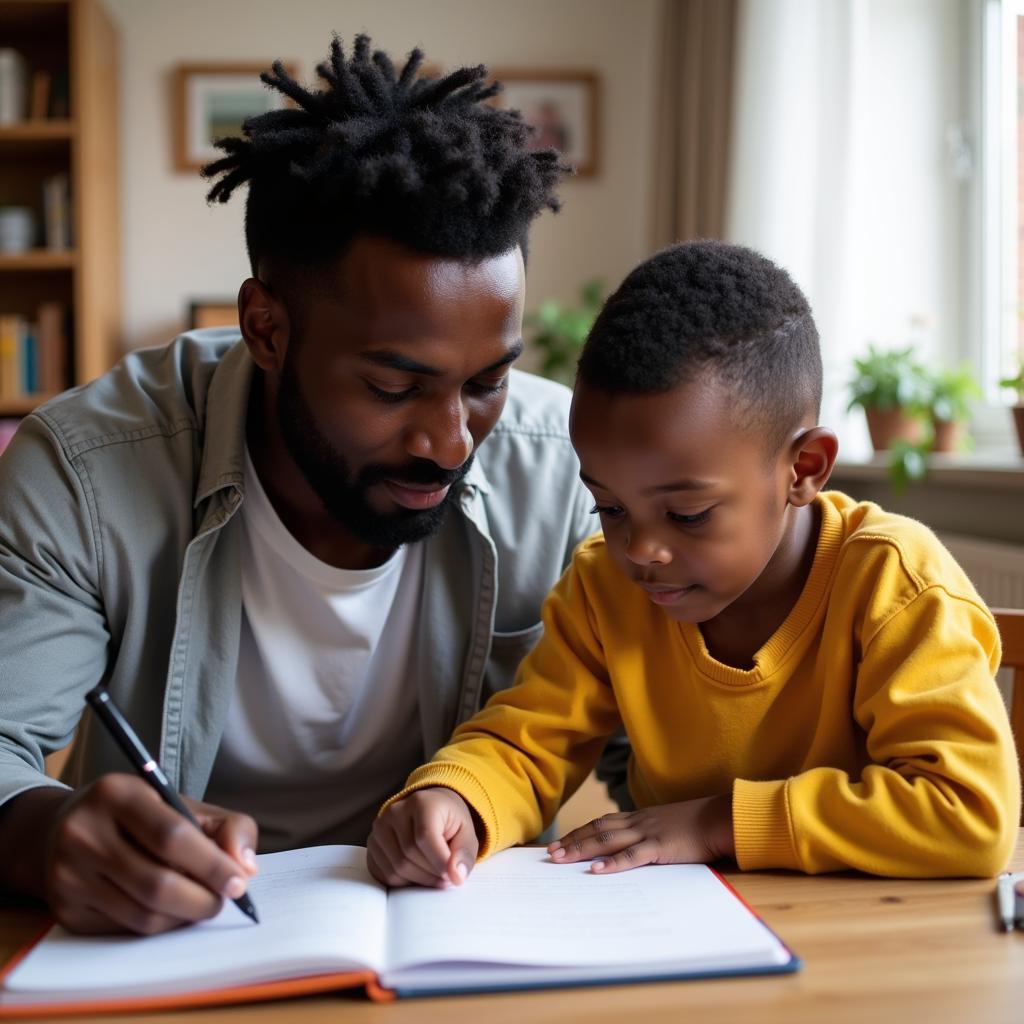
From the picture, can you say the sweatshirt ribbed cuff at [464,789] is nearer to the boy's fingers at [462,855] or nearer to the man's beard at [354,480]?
the boy's fingers at [462,855]

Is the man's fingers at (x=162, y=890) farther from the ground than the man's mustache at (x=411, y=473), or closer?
closer

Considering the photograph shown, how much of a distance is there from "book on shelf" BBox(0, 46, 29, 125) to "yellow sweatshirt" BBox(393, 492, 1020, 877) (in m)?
3.69

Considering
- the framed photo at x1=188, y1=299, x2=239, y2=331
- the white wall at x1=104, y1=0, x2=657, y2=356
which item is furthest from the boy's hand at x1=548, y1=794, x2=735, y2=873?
the framed photo at x1=188, y1=299, x2=239, y2=331

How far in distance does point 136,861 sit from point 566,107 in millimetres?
4031

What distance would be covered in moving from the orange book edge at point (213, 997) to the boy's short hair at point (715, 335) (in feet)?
1.66

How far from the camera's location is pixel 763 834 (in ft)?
3.01

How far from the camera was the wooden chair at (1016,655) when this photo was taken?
120 centimetres

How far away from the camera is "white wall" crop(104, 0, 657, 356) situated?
438 cm

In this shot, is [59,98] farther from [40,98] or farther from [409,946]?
[409,946]

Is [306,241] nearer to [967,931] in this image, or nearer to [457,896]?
[457,896]

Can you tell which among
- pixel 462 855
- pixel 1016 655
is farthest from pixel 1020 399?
pixel 462 855

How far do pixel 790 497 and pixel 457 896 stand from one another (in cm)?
46

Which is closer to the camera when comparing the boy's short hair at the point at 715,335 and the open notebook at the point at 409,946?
the open notebook at the point at 409,946

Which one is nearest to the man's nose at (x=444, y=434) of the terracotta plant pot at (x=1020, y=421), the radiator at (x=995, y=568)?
the radiator at (x=995, y=568)
